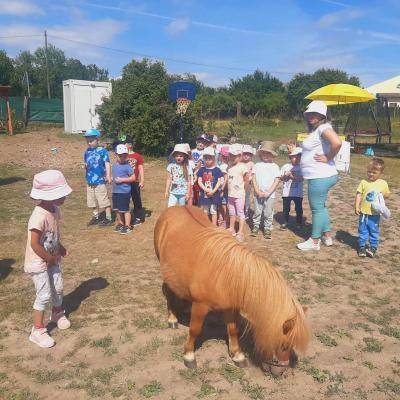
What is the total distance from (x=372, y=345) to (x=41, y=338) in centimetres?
290

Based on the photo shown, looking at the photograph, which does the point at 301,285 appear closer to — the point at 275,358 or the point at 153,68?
the point at 275,358

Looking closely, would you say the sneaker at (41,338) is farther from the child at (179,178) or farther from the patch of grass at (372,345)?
the child at (179,178)

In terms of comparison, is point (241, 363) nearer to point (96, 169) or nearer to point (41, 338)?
point (41, 338)

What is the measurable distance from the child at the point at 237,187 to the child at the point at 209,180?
0.75 feet

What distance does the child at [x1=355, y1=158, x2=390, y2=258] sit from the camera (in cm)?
507

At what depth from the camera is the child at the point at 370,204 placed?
200 inches

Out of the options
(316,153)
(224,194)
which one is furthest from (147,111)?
(316,153)

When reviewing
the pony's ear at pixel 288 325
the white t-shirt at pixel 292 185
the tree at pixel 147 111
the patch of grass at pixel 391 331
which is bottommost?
the patch of grass at pixel 391 331

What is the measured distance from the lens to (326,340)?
3320 millimetres

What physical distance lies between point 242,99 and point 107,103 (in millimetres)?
29528

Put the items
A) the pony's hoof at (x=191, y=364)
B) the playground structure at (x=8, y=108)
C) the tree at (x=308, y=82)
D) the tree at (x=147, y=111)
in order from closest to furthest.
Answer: the pony's hoof at (x=191, y=364), the tree at (x=147, y=111), the playground structure at (x=8, y=108), the tree at (x=308, y=82)

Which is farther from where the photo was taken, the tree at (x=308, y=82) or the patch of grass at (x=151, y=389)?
the tree at (x=308, y=82)

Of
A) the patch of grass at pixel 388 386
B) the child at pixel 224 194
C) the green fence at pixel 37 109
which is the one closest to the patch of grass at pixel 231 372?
the patch of grass at pixel 388 386

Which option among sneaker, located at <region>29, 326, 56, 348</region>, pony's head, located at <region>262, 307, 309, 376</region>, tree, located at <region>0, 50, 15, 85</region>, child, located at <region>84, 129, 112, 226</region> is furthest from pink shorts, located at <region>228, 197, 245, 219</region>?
tree, located at <region>0, 50, 15, 85</region>
